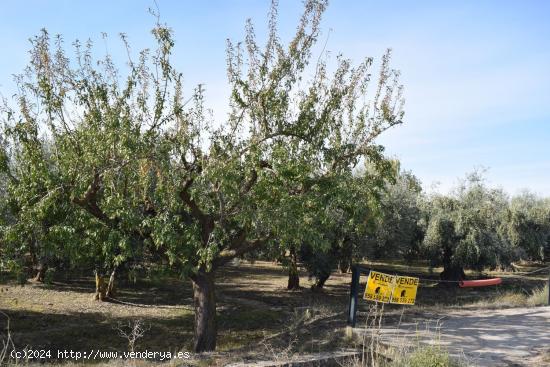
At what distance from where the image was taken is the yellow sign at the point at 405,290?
9.96 m

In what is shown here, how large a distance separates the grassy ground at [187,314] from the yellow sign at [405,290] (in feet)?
4.52

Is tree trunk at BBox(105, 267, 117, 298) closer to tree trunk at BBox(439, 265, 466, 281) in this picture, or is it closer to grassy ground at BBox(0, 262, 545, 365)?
grassy ground at BBox(0, 262, 545, 365)

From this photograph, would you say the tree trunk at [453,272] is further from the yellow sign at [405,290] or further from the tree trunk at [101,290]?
the tree trunk at [101,290]

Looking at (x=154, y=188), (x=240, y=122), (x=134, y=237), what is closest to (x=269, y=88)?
(x=240, y=122)

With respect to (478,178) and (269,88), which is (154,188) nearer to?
(269,88)

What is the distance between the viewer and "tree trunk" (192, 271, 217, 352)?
11.1 metres

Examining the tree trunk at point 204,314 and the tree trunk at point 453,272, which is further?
the tree trunk at point 453,272

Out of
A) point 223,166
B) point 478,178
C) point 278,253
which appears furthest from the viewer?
point 478,178

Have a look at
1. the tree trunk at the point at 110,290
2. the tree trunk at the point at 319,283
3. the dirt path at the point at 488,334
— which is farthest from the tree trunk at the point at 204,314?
the tree trunk at the point at 319,283

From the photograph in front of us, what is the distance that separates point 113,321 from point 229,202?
782 centimetres

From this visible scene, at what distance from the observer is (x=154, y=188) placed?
10.4 m

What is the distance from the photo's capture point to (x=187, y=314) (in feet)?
57.1

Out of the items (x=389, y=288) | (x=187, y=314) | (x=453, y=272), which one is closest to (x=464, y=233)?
(x=453, y=272)

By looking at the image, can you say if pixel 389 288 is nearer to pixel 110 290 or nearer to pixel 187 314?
pixel 187 314
